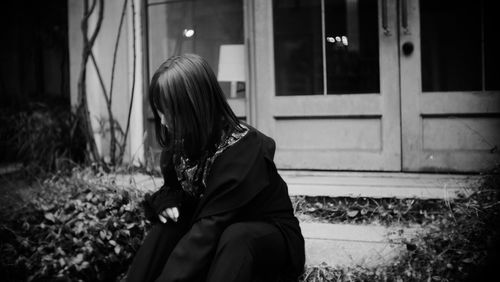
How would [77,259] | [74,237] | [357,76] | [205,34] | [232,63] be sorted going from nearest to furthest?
[77,259], [74,237], [357,76], [232,63], [205,34]

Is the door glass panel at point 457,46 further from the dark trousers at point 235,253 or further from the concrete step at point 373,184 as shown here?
the dark trousers at point 235,253

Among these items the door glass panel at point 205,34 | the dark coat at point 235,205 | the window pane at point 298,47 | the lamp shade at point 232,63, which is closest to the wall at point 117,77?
the door glass panel at point 205,34

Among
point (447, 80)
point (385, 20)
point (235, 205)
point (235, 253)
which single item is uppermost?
point (385, 20)

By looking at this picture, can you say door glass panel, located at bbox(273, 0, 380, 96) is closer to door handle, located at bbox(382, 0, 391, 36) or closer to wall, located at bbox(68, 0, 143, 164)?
door handle, located at bbox(382, 0, 391, 36)

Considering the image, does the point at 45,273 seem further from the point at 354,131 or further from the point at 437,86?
the point at 437,86

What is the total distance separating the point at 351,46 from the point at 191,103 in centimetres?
225

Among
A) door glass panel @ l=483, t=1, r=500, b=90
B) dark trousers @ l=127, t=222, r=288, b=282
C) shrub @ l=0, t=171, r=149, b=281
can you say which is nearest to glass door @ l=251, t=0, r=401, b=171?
door glass panel @ l=483, t=1, r=500, b=90

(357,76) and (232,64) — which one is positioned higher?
(232,64)

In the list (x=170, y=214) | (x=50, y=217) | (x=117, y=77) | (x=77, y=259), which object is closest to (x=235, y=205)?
(x=170, y=214)

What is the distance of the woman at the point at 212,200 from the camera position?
1.90 meters

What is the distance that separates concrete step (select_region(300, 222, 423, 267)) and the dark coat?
0.89 feet

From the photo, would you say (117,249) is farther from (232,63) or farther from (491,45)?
(491,45)

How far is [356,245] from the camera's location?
2.50 m

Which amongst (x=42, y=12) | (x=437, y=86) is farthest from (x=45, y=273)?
(x=42, y=12)
